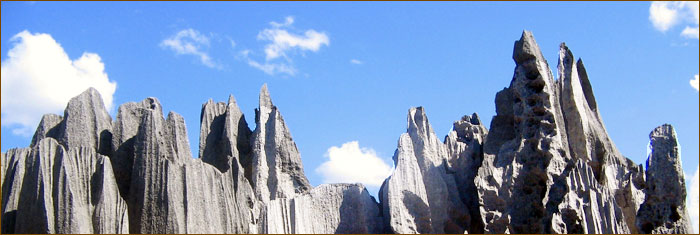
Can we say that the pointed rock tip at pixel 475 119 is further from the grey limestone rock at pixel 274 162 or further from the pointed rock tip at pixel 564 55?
the grey limestone rock at pixel 274 162

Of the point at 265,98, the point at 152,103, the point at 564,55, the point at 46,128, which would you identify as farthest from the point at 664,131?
the point at 46,128

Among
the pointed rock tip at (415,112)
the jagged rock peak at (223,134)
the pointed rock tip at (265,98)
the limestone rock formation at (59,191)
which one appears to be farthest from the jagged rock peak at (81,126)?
the pointed rock tip at (415,112)

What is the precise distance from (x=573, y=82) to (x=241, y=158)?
24.9ft

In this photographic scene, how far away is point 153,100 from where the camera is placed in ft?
71.9

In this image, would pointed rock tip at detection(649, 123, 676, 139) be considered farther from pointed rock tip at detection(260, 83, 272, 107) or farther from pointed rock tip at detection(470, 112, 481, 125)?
pointed rock tip at detection(260, 83, 272, 107)

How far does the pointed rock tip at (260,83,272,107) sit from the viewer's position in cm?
2384

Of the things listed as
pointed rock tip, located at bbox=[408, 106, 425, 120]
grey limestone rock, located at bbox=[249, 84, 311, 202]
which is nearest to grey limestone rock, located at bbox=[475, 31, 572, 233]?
pointed rock tip, located at bbox=[408, 106, 425, 120]

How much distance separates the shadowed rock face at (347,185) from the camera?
19.5 m

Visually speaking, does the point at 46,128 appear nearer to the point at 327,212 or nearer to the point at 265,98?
the point at 265,98

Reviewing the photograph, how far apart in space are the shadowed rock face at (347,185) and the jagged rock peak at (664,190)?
24 millimetres

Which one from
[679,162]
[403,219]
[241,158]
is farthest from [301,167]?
[679,162]

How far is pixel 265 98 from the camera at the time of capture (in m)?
24.0

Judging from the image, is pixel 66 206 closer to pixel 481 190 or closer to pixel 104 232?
pixel 104 232

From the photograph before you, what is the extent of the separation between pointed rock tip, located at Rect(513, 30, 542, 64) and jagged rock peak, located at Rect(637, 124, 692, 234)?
164 inches
